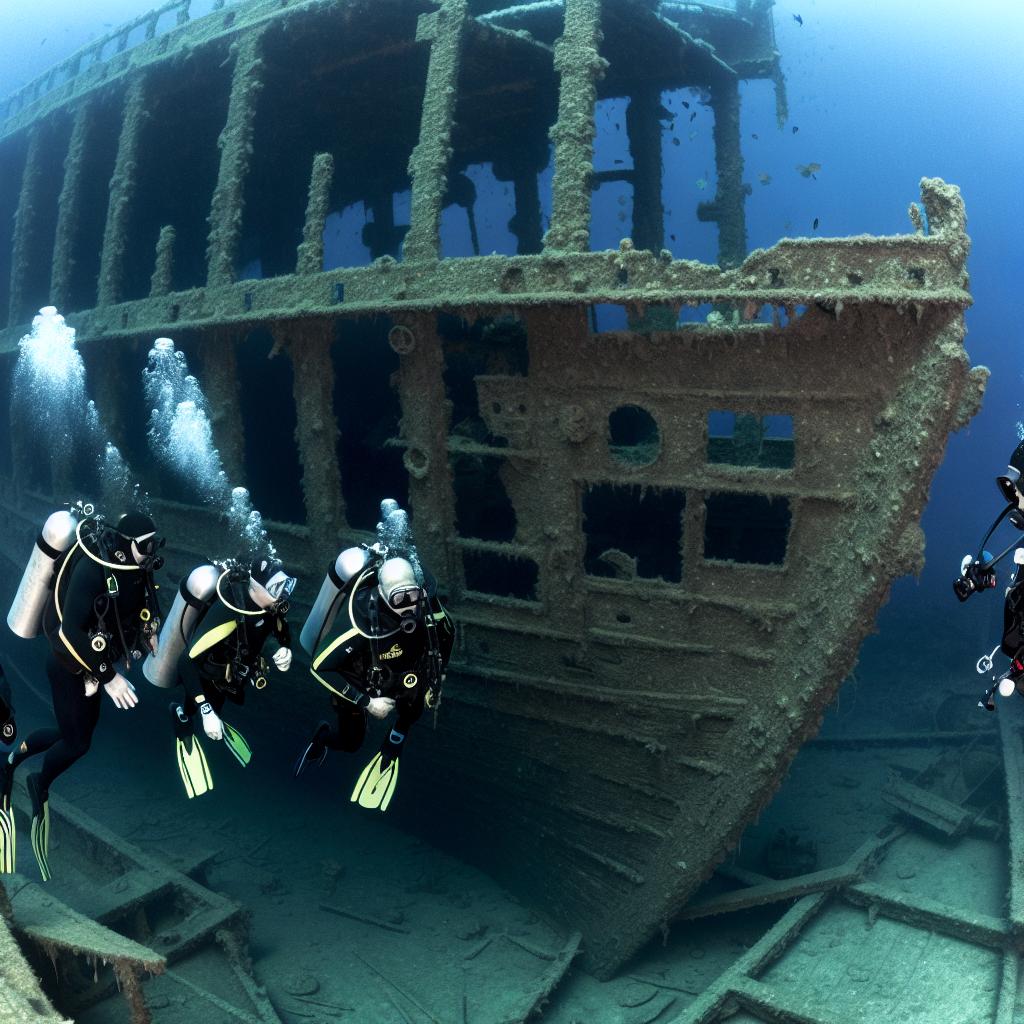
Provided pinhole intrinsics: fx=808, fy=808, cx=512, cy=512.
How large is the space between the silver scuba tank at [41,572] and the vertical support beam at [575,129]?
3.50 metres

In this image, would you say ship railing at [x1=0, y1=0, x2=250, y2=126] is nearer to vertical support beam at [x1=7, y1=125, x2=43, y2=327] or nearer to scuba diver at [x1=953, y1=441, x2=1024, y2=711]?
vertical support beam at [x1=7, y1=125, x2=43, y2=327]

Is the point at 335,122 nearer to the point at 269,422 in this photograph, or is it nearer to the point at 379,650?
the point at 269,422

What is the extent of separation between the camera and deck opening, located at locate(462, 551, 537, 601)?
26.9ft

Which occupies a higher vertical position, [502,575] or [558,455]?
[558,455]

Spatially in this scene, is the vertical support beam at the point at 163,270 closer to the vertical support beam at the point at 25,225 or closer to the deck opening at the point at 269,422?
the deck opening at the point at 269,422

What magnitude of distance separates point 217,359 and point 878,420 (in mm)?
5889

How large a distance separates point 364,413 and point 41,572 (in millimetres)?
7617

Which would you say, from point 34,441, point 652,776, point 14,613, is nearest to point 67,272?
point 34,441

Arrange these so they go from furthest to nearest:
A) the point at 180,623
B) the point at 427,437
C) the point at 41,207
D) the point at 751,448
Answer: the point at 41,207 < the point at 751,448 < the point at 427,437 < the point at 180,623

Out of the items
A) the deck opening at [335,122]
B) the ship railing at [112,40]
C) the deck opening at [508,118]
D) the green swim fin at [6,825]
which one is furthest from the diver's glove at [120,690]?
the ship railing at [112,40]

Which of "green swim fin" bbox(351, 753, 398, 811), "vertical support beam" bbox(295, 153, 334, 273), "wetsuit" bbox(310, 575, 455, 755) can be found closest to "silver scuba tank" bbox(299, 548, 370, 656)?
"wetsuit" bbox(310, 575, 455, 755)

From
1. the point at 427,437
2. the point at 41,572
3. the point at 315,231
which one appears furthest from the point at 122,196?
the point at 41,572

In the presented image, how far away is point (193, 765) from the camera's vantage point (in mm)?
4371

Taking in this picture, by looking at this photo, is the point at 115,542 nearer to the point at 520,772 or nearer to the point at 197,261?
the point at 520,772
